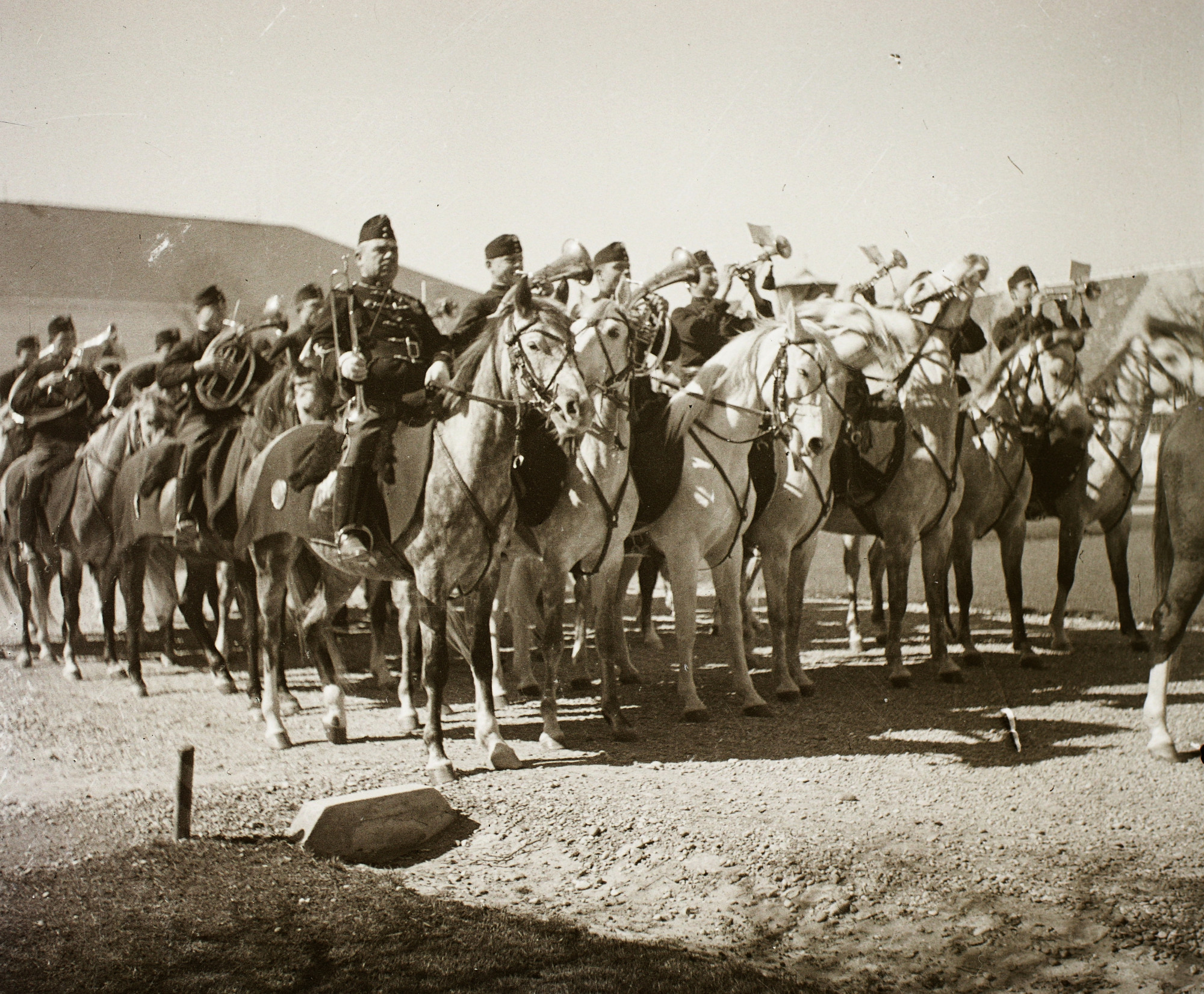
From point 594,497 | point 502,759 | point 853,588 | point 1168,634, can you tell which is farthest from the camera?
point 853,588

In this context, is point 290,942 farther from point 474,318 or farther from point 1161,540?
point 1161,540

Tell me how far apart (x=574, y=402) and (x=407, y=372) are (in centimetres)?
103

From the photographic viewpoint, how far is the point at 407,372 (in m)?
6.07

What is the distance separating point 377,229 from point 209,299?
185cm

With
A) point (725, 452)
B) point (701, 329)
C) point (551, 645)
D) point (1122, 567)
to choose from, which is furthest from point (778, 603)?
point (1122, 567)

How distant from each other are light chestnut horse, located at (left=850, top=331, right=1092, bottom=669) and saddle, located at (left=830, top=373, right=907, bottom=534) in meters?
0.81

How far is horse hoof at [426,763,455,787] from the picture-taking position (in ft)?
19.1

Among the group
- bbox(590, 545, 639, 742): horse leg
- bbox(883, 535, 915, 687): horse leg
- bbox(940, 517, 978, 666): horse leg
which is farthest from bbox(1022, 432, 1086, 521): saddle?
bbox(590, 545, 639, 742): horse leg

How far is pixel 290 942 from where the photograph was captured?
4062mm

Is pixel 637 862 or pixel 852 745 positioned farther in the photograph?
pixel 852 745

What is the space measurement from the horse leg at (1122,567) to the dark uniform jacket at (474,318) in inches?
233

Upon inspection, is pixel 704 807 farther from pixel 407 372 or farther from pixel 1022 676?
pixel 1022 676

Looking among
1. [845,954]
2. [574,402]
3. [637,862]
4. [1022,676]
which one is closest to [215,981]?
[637,862]

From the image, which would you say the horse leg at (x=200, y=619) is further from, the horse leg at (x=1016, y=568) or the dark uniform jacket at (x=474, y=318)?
the horse leg at (x=1016, y=568)
